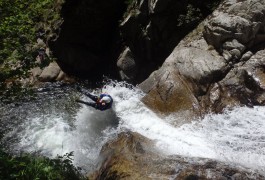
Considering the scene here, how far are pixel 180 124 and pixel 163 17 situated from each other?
6.24 m

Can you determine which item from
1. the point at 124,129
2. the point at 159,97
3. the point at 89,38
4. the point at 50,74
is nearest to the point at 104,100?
the point at 124,129

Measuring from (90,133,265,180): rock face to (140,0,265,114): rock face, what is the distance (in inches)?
173

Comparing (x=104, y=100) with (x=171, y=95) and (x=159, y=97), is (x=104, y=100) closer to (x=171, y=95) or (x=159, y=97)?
(x=159, y=97)

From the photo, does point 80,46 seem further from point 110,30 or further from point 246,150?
point 246,150

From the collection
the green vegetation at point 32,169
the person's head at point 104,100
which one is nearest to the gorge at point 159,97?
the person's head at point 104,100

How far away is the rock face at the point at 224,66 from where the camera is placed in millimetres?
12594

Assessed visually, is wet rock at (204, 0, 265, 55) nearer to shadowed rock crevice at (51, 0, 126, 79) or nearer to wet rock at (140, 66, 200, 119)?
wet rock at (140, 66, 200, 119)

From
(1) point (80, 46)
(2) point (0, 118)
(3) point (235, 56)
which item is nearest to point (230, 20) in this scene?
(3) point (235, 56)

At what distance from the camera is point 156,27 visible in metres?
16.2

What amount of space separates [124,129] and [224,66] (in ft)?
16.3

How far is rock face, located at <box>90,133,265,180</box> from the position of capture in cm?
759

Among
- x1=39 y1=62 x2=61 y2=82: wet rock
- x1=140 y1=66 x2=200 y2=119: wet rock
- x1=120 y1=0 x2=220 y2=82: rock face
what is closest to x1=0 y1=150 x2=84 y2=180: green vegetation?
x1=140 y1=66 x2=200 y2=119: wet rock

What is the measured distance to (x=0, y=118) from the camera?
14320mm

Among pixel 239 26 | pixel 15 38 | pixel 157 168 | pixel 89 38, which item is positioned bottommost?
pixel 89 38
